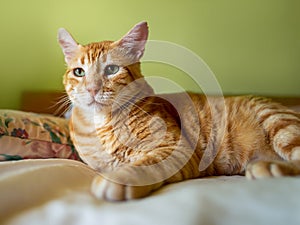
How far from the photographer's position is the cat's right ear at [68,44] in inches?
49.6

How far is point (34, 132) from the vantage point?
1326 mm

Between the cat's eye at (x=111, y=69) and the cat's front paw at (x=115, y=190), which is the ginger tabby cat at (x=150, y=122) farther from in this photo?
the cat's front paw at (x=115, y=190)

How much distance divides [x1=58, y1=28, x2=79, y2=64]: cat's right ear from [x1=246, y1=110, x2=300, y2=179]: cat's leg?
0.68 metres

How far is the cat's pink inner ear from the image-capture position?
1.17 m

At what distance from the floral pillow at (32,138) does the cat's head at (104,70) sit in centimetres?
23

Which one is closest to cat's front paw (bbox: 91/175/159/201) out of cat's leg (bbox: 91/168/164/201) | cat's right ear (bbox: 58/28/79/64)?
cat's leg (bbox: 91/168/164/201)

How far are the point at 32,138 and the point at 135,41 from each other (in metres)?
0.51

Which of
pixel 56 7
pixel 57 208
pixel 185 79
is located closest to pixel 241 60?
pixel 185 79

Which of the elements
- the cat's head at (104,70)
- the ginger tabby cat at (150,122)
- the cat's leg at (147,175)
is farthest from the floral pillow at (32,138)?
the cat's leg at (147,175)

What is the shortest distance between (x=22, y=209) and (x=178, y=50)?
1408 mm

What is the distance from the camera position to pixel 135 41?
1.20m

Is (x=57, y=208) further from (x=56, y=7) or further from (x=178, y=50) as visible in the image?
(x=56, y=7)

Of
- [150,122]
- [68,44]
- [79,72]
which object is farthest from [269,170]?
[68,44]

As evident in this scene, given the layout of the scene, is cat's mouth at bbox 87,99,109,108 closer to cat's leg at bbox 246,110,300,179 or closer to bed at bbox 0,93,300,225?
bed at bbox 0,93,300,225
